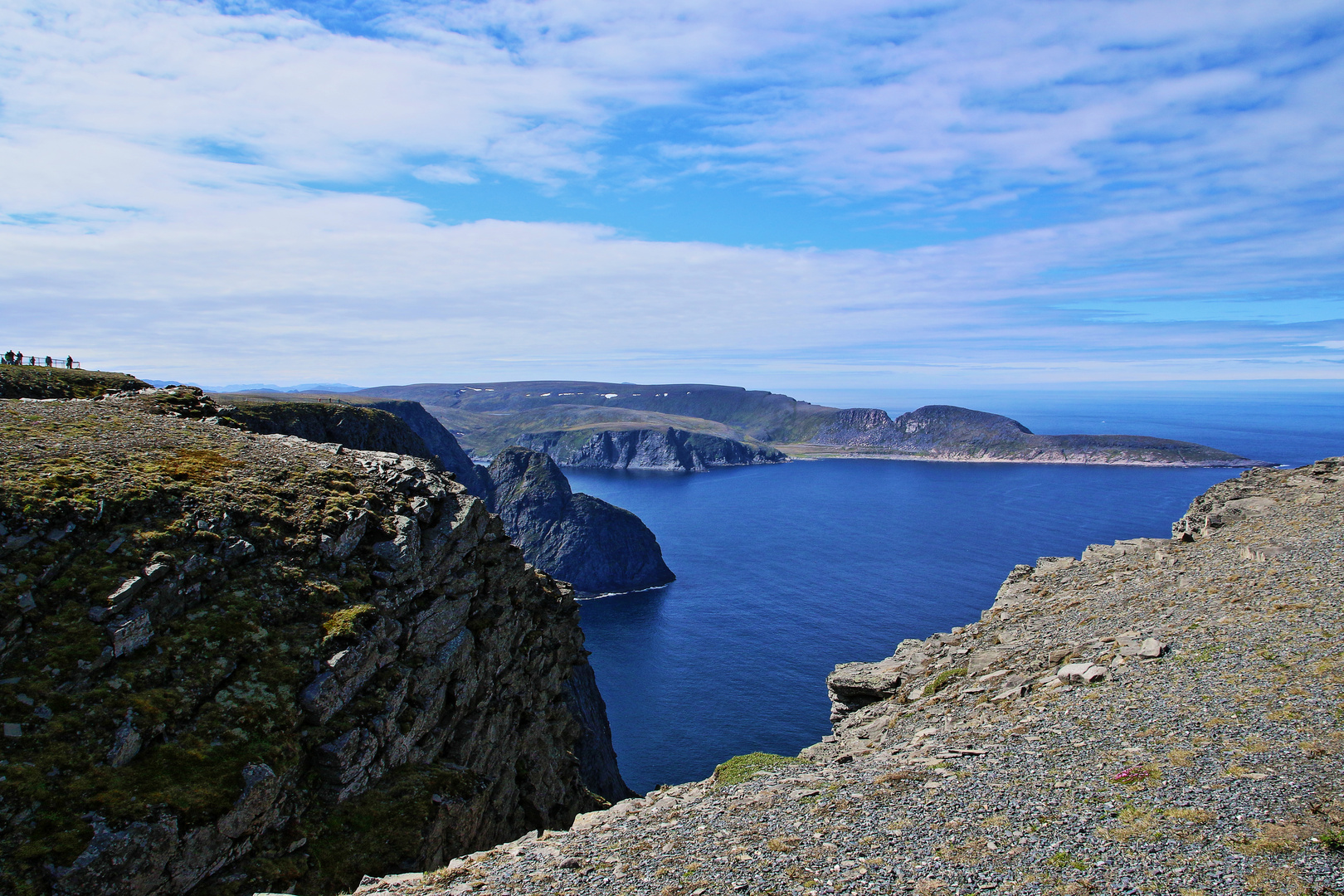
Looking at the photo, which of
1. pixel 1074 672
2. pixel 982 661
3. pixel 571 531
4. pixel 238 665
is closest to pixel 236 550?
pixel 238 665

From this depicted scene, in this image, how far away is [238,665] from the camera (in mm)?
21297

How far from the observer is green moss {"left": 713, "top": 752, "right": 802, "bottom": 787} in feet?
86.2

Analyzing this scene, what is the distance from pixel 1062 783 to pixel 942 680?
13064 mm

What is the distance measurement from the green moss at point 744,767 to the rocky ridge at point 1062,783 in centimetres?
16

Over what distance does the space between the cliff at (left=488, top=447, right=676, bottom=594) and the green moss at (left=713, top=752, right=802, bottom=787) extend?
123737 millimetres

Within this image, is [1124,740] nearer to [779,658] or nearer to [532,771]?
[532,771]

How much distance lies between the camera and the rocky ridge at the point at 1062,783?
1398cm

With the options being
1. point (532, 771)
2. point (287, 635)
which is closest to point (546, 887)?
point (287, 635)

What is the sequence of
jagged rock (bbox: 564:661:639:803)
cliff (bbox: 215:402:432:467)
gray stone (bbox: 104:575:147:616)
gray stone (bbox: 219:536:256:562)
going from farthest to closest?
cliff (bbox: 215:402:432:467) < jagged rock (bbox: 564:661:639:803) < gray stone (bbox: 219:536:256:562) < gray stone (bbox: 104:575:147:616)

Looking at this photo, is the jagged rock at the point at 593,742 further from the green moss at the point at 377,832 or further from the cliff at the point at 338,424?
the cliff at the point at 338,424

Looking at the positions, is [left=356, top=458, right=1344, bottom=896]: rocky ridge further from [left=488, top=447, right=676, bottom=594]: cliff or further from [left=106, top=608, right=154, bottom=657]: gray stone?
[left=488, top=447, right=676, bottom=594]: cliff

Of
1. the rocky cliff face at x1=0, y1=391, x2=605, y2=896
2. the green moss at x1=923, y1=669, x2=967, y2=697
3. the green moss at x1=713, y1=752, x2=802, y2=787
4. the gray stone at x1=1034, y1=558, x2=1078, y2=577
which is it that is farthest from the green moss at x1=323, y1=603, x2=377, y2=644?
the gray stone at x1=1034, y1=558, x2=1078, y2=577

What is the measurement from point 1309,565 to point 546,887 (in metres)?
35.4

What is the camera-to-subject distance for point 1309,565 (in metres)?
30.3
